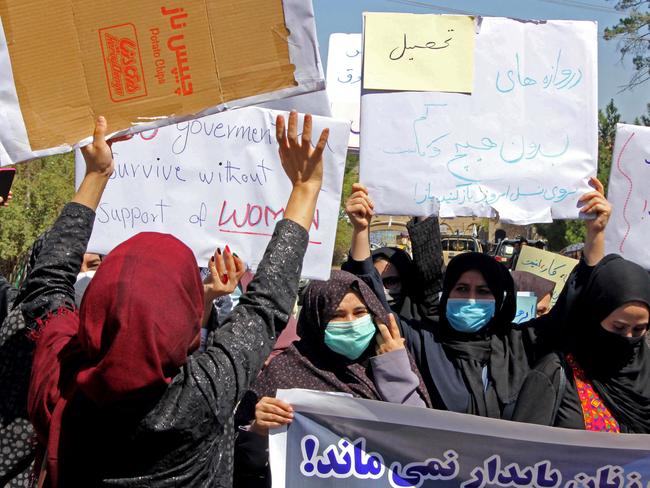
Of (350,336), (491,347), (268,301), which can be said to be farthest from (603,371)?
(268,301)

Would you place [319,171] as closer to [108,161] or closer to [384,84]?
[108,161]

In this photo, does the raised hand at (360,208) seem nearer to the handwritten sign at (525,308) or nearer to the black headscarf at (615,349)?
the black headscarf at (615,349)

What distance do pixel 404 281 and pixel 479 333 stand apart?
1.04 meters

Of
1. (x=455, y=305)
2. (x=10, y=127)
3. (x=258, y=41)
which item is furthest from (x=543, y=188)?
(x=10, y=127)

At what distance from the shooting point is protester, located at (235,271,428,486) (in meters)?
2.77

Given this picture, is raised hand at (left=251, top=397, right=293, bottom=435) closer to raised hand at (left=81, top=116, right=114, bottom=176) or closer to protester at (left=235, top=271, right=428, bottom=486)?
protester at (left=235, top=271, right=428, bottom=486)

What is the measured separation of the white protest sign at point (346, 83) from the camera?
4.07 m

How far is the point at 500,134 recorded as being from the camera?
3.15 metres

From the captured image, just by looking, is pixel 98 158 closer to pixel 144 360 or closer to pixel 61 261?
pixel 61 261

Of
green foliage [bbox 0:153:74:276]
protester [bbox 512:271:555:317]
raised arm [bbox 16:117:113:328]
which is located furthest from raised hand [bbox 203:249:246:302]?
green foliage [bbox 0:153:74:276]

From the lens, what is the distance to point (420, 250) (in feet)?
11.8

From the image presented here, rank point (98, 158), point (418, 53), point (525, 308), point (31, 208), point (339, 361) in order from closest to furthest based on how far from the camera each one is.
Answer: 1. point (98, 158)
2. point (339, 361)
3. point (418, 53)
4. point (525, 308)
5. point (31, 208)

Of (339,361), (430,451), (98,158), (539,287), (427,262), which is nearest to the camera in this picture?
(98,158)

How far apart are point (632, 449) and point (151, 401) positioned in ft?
5.85
